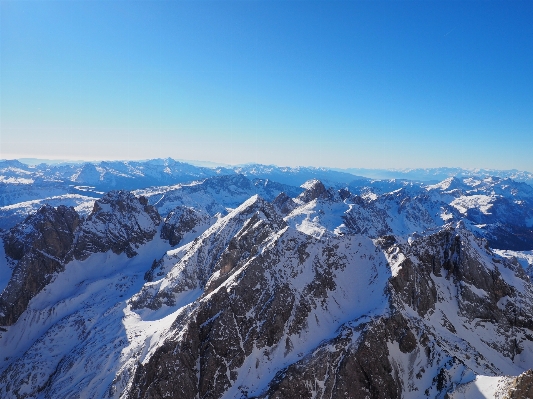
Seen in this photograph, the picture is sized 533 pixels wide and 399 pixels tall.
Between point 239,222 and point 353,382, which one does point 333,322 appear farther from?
point 239,222

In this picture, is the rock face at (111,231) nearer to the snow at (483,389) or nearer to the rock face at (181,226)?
the rock face at (181,226)

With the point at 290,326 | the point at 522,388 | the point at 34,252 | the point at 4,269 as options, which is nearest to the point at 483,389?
the point at 522,388

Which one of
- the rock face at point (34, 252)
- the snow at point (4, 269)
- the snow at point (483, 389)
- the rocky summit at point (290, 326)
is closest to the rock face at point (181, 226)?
the rocky summit at point (290, 326)

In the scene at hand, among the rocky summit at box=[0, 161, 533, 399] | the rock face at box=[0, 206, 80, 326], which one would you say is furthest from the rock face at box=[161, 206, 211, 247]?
the rock face at box=[0, 206, 80, 326]

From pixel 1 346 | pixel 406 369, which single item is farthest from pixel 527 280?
pixel 1 346

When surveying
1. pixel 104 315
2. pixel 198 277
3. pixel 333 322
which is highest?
pixel 333 322

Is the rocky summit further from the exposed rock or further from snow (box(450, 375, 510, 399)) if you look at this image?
snow (box(450, 375, 510, 399))

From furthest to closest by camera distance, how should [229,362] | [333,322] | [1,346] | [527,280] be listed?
[1,346], [527,280], [333,322], [229,362]
